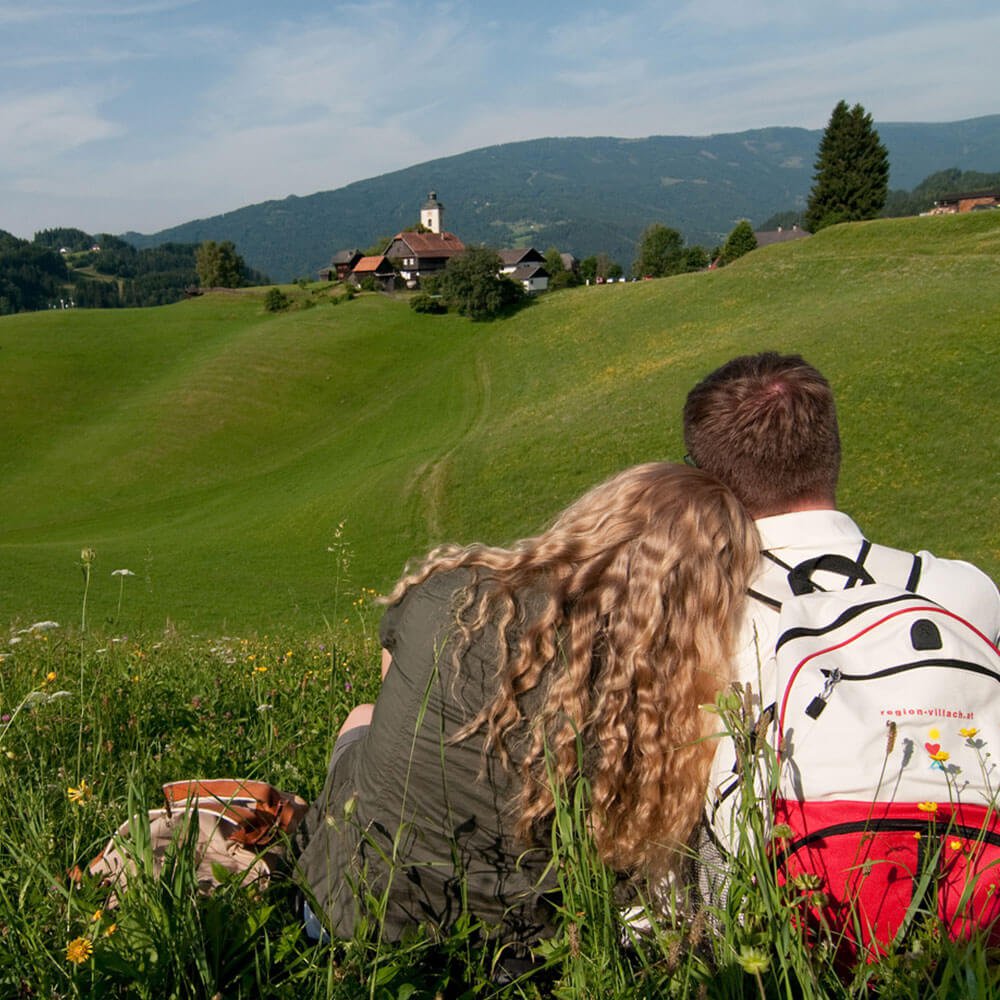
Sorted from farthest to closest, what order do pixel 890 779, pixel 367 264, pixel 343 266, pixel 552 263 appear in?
1. pixel 343 266
2. pixel 367 264
3. pixel 552 263
4. pixel 890 779

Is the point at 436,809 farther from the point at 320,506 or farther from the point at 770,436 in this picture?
the point at 320,506

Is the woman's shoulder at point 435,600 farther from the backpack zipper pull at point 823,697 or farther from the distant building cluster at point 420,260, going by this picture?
the distant building cluster at point 420,260

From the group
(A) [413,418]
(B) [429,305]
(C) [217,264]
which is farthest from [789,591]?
(C) [217,264]

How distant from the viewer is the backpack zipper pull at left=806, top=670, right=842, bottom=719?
1.52 m

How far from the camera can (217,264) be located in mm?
80875

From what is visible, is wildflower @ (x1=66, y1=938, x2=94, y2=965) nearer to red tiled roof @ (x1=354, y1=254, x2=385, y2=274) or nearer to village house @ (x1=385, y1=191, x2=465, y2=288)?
village house @ (x1=385, y1=191, x2=465, y2=288)

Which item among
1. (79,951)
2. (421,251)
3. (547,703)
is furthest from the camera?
(421,251)

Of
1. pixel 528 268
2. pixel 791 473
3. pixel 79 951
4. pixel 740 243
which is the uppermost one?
pixel 740 243

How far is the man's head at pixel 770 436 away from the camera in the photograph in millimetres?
A: 2359

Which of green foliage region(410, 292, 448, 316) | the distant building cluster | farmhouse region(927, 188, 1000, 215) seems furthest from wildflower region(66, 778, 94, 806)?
farmhouse region(927, 188, 1000, 215)

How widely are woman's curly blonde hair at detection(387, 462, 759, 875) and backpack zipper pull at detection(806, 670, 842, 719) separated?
8.9 inches

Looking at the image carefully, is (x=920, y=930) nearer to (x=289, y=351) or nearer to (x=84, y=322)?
(x=289, y=351)

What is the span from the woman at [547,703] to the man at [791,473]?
264 millimetres

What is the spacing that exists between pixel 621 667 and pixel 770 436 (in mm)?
971
